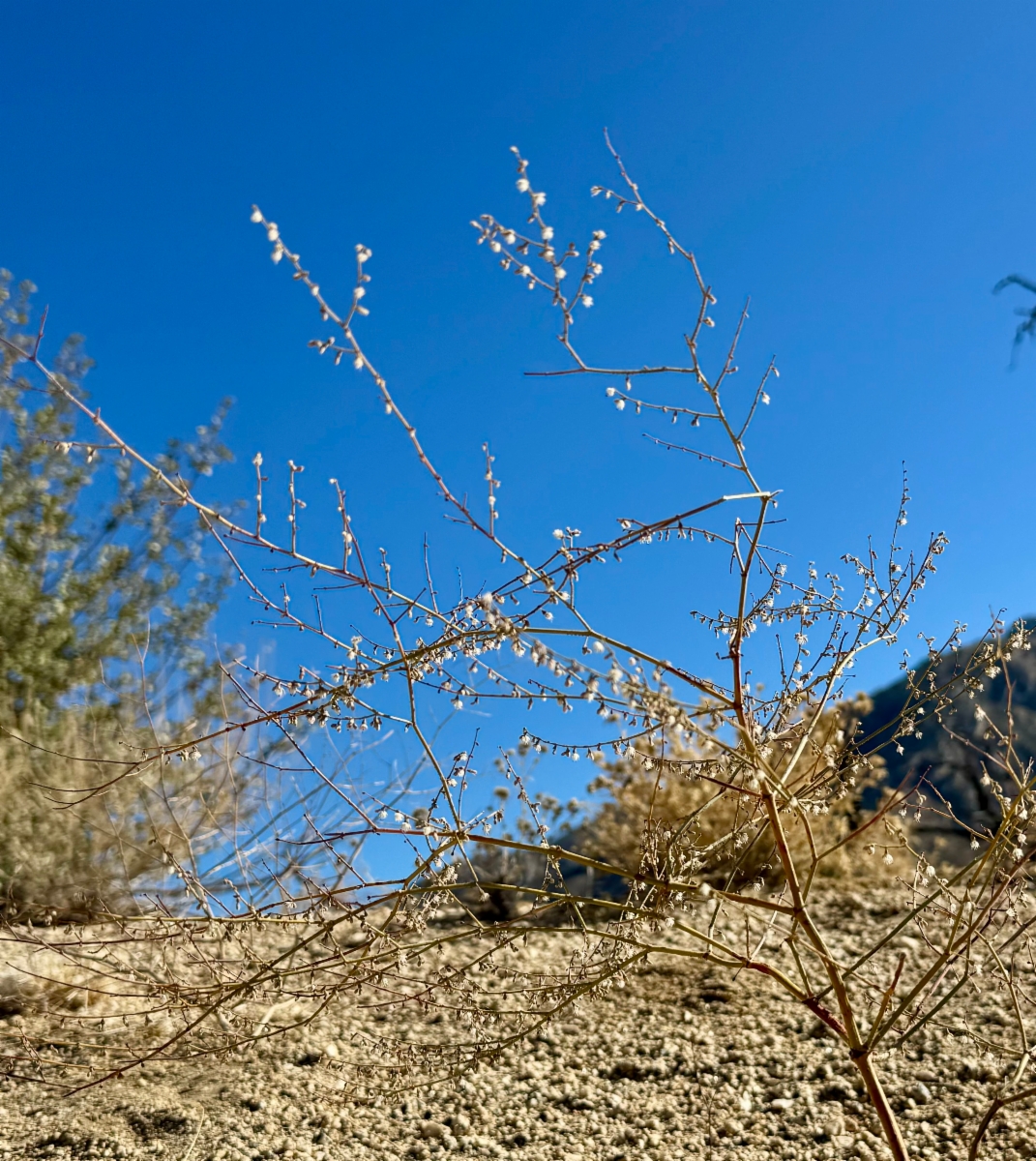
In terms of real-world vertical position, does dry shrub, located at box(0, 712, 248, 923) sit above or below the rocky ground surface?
above

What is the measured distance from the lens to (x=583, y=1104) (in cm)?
371

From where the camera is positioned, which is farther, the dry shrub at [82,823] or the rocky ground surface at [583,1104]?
the dry shrub at [82,823]

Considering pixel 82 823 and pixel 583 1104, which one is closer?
pixel 583 1104

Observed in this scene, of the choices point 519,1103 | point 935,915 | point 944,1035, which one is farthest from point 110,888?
point 935,915

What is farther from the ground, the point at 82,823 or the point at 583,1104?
the point at 82,823

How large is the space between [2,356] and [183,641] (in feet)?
15.6

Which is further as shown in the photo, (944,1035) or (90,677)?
(90,677)

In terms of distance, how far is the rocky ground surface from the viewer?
3354 millimetres

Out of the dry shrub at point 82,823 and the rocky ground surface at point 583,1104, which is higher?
the dry shrub at point 82,823

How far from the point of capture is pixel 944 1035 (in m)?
4.23

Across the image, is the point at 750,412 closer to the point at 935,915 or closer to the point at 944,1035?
the point at 944,1035

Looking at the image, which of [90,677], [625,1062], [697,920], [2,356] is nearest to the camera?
[2,356]

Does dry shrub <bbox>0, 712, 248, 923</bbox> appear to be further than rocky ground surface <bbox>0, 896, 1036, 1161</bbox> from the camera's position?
Yes

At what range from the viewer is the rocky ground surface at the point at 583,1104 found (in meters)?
3.35
